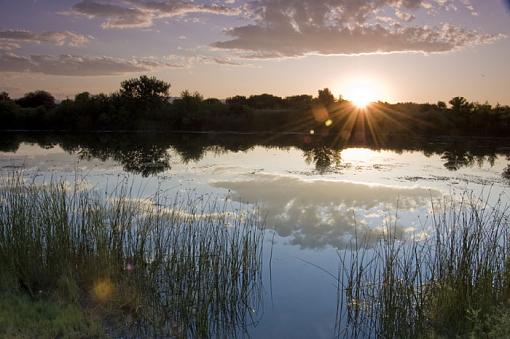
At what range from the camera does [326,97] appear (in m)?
49.4

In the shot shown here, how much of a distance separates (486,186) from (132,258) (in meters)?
12.5

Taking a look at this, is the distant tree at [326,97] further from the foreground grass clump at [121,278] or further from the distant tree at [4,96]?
the foreground grass clump at [121,278]

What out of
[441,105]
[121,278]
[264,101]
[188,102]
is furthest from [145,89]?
[121,278]

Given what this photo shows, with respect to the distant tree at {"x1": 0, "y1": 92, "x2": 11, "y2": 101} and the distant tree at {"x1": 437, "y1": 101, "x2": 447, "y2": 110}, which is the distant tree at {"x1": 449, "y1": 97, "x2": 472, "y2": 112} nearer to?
the distant tree at {"x1": 437, "y1": 101, "x2": 447, "y2": 110}

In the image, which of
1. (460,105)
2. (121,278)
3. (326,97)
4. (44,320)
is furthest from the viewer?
(326,97)

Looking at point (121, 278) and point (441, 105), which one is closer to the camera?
point (121, 278)

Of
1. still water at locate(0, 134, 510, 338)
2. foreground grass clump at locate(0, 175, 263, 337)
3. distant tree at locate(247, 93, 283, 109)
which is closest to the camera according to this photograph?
foreground grass clump at locate(0, 175, 263, 337)

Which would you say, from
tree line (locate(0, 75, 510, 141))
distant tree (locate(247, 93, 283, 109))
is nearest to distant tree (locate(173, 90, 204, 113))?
tree line (locate(0, 75, 510, 141))

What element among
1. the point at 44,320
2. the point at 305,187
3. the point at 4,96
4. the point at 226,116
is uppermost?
the point at 4,96

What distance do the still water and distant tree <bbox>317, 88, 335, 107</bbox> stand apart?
19321 millimetres

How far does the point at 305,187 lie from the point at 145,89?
41.6 m

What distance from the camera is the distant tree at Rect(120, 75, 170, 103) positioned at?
5089cm

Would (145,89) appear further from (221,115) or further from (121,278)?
(121,278)

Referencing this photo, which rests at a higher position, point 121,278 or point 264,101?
point 264,101
